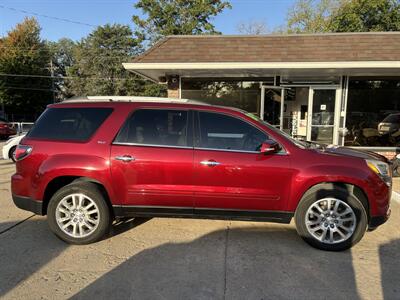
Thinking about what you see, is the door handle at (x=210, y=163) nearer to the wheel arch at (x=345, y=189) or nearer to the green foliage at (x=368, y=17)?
the wheel arch at (x=345, y=189)

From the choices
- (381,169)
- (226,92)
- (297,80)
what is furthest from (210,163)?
(297,80)

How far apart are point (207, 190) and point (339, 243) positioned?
5.62 ft

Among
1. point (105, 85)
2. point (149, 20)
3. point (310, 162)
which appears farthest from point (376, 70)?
point (105, 85)

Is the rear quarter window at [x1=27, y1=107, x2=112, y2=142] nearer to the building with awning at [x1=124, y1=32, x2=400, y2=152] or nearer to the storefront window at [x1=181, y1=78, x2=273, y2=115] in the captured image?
the building with awning at [x1=124, y1=32, x2=400, y2=152]

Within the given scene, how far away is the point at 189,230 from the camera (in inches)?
196

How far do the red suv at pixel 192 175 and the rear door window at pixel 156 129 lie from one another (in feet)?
0.04

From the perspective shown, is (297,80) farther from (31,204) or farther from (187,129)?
(31,204)

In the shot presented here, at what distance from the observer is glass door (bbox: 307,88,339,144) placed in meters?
10.9

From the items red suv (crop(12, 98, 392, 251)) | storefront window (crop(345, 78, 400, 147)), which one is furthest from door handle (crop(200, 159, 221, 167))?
storefront window (crop(345, 78, 400, 147))

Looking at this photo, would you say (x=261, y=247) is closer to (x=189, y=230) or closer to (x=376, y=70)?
(x=189, y=230)

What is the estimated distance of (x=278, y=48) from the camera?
10227mm

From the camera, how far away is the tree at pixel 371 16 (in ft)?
85.4

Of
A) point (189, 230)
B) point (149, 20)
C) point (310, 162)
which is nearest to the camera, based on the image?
point (310, 162)

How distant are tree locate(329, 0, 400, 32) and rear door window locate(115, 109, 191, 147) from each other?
2623 centimetres
